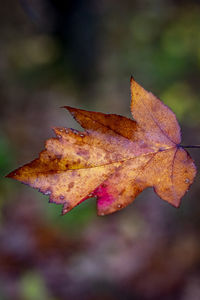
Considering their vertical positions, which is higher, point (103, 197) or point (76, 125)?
point (76, 125)

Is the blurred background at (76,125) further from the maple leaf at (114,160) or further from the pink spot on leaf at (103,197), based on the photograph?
the pink spot on leaf at (103,197)

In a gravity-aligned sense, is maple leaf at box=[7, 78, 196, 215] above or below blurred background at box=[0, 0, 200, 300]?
below

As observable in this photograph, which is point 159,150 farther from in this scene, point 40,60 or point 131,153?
point 40,60

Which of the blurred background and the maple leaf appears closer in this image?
the maple leaf

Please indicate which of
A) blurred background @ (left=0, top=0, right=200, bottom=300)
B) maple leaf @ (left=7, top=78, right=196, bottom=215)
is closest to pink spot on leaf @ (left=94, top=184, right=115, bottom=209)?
maple leaf @ (left=7, top=78, right=196, bottom=215)

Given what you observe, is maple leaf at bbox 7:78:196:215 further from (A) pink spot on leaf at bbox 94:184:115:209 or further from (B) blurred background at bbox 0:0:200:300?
(B) blurred background at bbox 0:0:200:300

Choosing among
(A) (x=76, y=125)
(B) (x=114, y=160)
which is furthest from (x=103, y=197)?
(A) (x=76, y=125)

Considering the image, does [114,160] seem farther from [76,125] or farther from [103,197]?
[76,125]

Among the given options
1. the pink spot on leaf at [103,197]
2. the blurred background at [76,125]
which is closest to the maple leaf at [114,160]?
the pink spot on leaf at [103,197]
